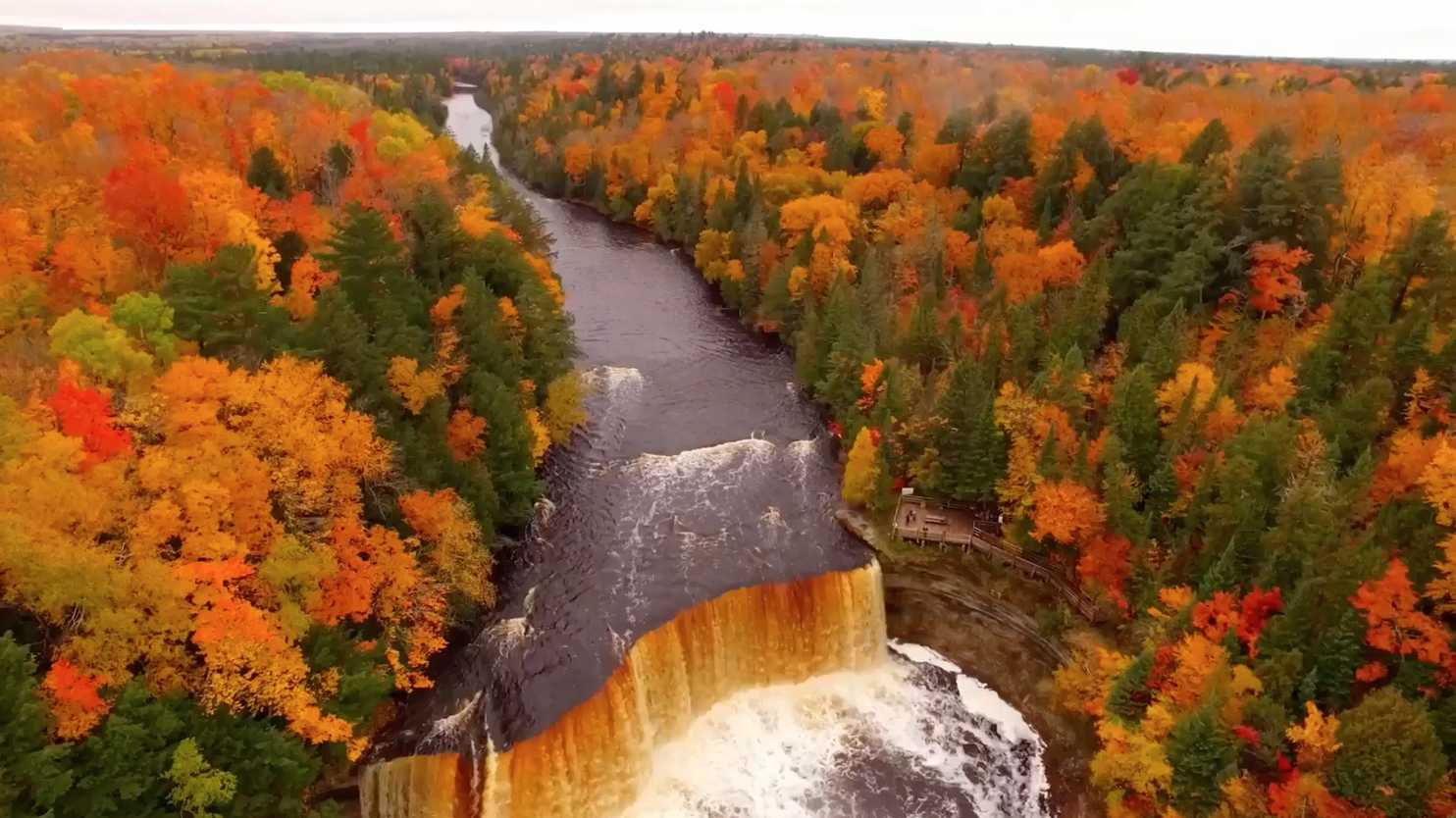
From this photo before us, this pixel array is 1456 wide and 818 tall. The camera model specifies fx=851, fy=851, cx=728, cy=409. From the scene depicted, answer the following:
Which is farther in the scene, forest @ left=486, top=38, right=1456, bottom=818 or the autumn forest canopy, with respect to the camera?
forest @ left=486, top=38, right=1456, bottom=818

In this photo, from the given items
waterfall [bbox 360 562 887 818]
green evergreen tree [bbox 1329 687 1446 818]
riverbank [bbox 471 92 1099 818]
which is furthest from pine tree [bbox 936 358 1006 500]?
green evergreen tree [bbox 1329 687 1446 818]

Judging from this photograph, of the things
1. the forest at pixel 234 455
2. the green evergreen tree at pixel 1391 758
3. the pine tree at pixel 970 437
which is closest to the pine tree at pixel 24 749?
the forest at pixel 234 455

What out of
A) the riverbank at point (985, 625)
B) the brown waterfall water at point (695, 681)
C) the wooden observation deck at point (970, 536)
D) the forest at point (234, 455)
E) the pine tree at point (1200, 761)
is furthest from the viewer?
the wooden observation deck at point (970, 536)

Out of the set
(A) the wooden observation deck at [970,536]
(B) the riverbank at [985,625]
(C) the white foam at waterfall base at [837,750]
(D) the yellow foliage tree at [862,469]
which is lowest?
(C) the white foam at waterfall base at [837,750]

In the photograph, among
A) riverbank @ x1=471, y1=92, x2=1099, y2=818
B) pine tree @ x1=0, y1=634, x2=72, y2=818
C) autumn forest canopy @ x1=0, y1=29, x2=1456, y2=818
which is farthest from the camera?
riverbank @ x1=471, y1=92, x2=1099, y2=818

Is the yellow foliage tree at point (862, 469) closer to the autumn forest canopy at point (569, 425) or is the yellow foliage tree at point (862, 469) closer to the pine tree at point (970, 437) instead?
the autumn forest canopy at point (569, 425)

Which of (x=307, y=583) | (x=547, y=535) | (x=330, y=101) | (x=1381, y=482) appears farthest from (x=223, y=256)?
(x=330, y=101)

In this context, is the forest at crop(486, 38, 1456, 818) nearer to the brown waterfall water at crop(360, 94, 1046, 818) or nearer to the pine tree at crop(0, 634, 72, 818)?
the brown waterfall water at crop(360, 94, 1046, 818)

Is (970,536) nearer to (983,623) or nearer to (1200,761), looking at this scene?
(983,623)
